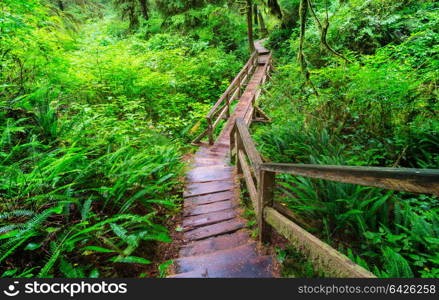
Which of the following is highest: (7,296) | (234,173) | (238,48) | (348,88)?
(238,48)

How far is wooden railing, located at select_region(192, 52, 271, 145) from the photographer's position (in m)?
6.69

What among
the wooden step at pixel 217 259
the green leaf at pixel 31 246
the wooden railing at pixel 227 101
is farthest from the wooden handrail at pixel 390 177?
the wooden railing at pixel 227 101

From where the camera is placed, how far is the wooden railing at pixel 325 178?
0.92 metres

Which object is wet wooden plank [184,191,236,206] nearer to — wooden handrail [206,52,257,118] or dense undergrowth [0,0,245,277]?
dense undergrowth [0,0,245,277]

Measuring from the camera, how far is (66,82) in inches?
228

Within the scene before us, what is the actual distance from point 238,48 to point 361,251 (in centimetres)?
1670

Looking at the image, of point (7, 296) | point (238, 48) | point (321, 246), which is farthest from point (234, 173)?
point (238, 48)

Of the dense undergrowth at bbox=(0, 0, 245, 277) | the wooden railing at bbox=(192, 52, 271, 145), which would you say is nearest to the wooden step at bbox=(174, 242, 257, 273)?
the dense undergrowth at bbox=(0, 0, 245, 277)

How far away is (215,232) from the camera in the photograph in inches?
118

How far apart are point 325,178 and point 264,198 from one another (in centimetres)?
105

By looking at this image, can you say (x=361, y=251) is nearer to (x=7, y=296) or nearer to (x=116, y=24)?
(x=7, y=296)

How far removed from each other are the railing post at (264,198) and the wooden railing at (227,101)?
4.30 m

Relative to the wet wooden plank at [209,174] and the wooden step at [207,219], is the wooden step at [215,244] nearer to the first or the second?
the wooden step at [207,219]

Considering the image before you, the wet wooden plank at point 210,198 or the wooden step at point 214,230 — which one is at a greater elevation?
the wet wooden plank at point 210,198
